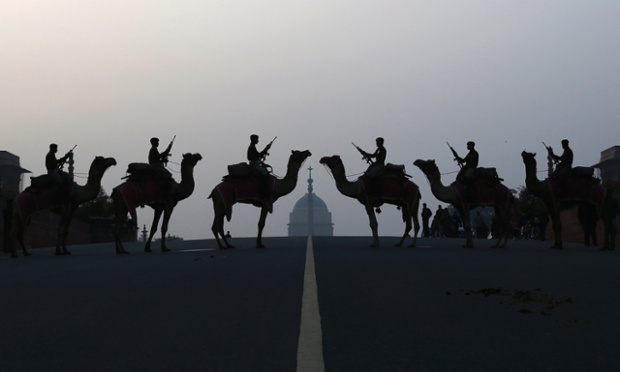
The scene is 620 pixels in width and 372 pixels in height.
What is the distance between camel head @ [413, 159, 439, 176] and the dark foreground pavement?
1356 cm

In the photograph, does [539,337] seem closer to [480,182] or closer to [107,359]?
[107,359]

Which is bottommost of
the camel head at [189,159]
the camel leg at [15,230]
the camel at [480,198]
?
the camel leg at [15,230]

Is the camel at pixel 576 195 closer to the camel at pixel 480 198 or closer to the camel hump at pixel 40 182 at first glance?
the camel at pixel 480 198

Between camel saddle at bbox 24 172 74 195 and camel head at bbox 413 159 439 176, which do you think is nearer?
camel saddle at bbox 24 172 74 195

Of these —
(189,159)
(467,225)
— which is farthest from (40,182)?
(467,225)

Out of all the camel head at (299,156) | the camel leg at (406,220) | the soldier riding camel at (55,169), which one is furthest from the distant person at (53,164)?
the camel leg at (406,220)

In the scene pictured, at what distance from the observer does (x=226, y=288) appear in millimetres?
12953

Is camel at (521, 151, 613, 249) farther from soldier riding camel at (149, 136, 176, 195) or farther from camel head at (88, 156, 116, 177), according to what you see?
camel head at (88, 156, 116, 177)

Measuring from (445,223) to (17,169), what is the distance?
9334cm

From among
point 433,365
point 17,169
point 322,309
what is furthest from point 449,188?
point 17,169

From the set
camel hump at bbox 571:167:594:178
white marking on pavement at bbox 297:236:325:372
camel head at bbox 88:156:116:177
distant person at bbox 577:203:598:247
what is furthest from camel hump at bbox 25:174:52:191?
distant person at bbox 577:203:598:247

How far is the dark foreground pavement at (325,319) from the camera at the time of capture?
7.48 m

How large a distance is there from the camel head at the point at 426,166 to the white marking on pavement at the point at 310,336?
58.7 ft

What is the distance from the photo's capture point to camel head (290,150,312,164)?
97.8 ft
